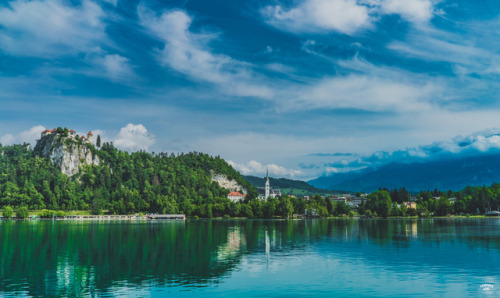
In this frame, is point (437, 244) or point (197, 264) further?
point (437, 244)

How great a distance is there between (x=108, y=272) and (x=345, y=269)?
25029 millimetres

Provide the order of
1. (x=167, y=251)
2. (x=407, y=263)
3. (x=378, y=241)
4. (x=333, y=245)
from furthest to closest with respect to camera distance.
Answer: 1. (x=378, y=241)
2. (x=333, y=245)
3. (x=167, y=251)
4. (x=407, y=263)

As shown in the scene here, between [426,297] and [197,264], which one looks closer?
[426,297]

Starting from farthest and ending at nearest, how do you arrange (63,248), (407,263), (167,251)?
1. (63,248)
2. (167,251)
3. (407,263)

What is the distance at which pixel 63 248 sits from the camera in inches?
2596

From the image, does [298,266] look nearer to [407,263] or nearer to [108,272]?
[407,263]

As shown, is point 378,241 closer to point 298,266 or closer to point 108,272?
point 298,266

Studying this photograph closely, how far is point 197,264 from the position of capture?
50438 mm

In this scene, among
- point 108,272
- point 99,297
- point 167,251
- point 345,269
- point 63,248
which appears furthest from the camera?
point 63,248

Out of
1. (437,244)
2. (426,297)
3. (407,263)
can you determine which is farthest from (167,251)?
(437,244)

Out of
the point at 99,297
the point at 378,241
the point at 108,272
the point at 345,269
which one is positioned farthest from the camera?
the point at 378,241

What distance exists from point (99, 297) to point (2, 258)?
1077 inches

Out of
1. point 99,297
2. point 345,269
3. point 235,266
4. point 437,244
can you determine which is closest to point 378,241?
point 437,244

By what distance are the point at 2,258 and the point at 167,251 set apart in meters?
20.4
